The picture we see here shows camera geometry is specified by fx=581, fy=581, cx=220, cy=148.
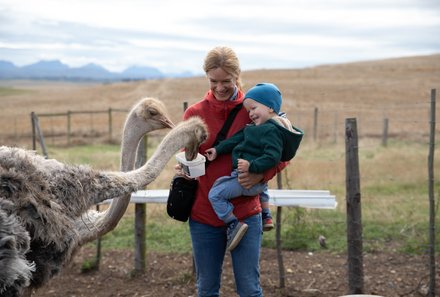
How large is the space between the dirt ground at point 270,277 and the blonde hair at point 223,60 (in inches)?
108

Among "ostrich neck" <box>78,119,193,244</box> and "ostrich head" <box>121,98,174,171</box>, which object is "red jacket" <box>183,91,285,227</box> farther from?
"ostrich head" <box>121,98,174,171</box>

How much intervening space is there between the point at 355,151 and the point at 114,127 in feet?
69.5

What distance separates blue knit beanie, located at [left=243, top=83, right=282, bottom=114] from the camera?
11.0 ft

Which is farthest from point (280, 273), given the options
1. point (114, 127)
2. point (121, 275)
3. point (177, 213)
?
point (114, 127)

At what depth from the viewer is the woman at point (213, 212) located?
3.41m

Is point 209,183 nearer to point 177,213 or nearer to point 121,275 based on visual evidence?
point 177,213

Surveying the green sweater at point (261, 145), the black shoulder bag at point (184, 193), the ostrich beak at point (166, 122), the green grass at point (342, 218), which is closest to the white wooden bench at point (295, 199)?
the green grass at point (342, 218)

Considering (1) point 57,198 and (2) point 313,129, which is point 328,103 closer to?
(2) point 313,129

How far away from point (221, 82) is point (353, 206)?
2.05 meters

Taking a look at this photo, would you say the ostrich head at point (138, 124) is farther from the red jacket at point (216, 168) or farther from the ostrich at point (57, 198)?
the red jacket at point (216, 168)

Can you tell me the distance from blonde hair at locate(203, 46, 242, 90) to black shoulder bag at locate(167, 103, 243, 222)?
0.25 meters

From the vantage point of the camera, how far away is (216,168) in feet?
11.7

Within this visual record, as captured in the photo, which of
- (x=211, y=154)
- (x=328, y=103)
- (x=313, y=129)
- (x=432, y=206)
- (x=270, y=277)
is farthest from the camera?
(x=328, y=103)

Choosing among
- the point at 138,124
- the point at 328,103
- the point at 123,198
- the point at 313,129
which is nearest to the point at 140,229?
the point at 123,198
